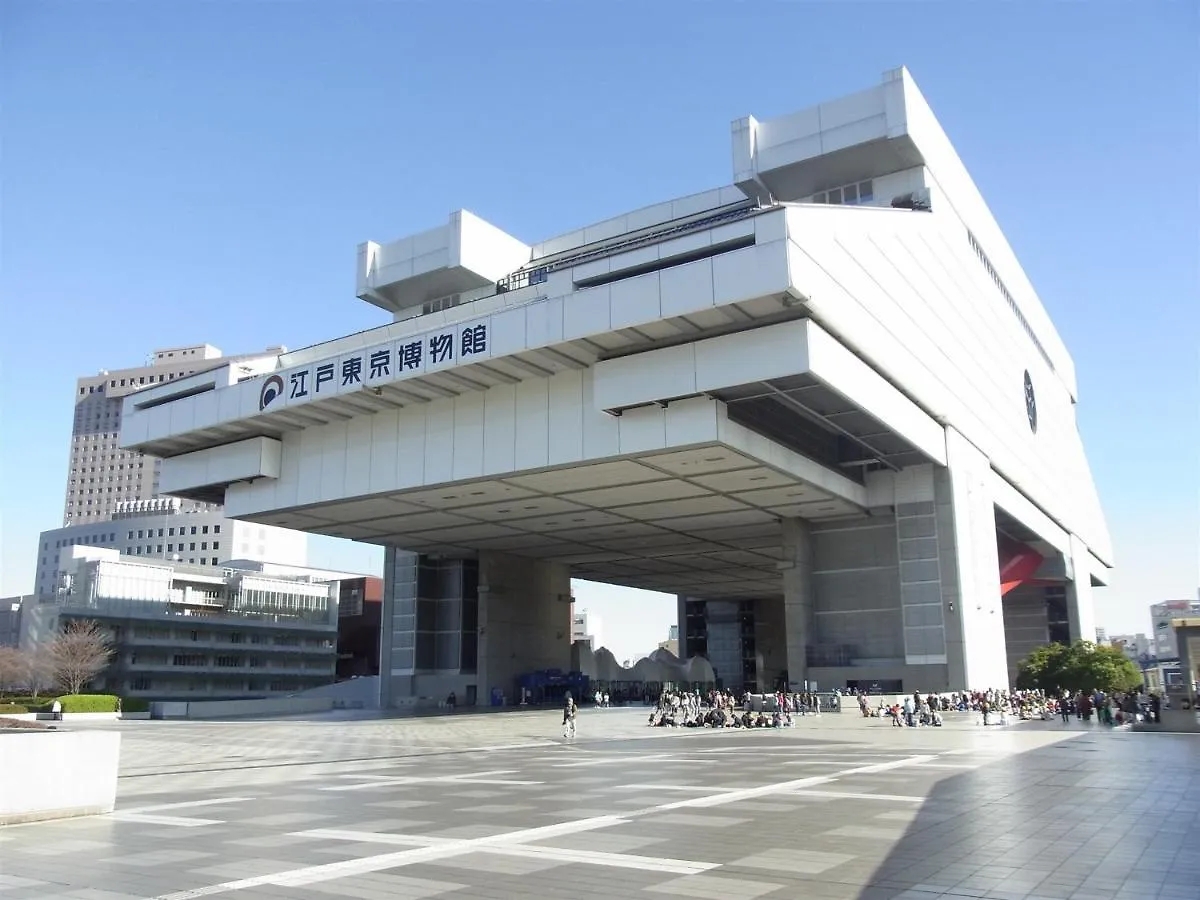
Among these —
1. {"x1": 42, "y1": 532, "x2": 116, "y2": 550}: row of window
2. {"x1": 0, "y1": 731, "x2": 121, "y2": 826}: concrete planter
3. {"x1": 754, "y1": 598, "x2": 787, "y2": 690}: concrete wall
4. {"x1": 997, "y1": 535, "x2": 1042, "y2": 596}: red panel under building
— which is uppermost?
{"x1": 42, "y1": 532, "x2": 116, "y2": 550}: row of window

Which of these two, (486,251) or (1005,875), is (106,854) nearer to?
(1005,875)

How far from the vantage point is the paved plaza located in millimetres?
9047

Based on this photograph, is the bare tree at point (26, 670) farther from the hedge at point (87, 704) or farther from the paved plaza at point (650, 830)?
the paved plaza at point (650, 830)

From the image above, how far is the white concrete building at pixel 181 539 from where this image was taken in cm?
13688

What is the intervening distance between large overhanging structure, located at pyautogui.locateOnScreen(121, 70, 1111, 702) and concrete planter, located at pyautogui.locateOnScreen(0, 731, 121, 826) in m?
27.0

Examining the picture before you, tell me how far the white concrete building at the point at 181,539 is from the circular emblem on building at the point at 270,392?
9213 centimetres

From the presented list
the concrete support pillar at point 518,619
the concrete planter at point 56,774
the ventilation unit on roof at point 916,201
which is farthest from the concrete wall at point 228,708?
the concrete planter at point 56,774

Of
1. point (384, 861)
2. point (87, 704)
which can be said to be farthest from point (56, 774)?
point (87, 704)

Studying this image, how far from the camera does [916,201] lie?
5350 centimetres

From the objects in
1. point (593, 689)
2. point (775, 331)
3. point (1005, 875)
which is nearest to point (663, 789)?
point (1005, 875)

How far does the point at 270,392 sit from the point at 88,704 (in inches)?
1052

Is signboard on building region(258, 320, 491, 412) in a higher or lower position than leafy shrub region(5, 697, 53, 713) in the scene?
higher

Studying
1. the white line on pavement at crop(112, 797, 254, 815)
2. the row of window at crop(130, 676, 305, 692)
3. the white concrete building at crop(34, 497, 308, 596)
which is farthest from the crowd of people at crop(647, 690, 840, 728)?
the white concrete building at crop(34, 497, 308, 596)

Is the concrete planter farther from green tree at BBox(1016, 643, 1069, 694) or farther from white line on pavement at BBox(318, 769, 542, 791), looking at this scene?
green tree at BBox(1016, 643, 1069, 694)
